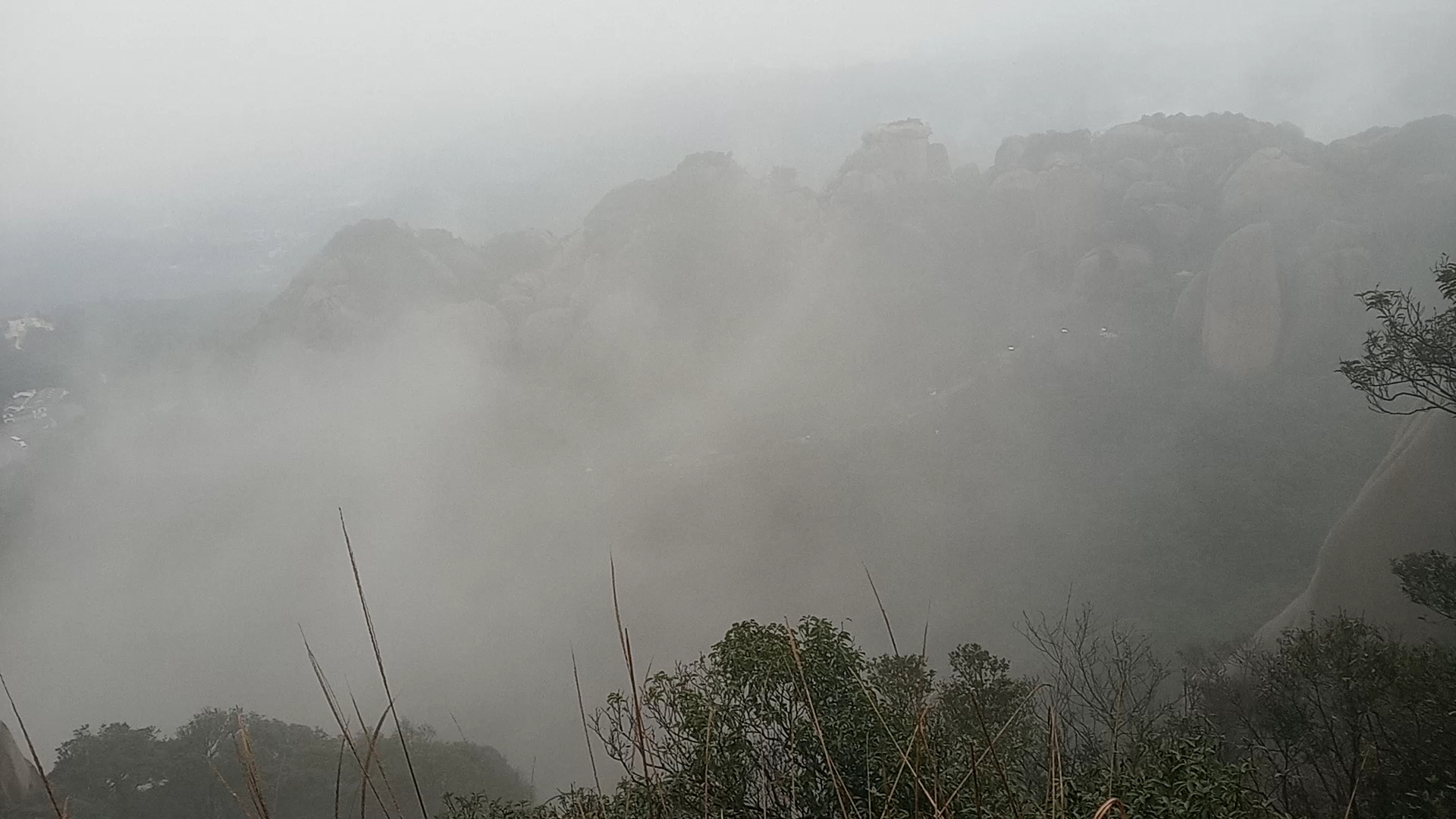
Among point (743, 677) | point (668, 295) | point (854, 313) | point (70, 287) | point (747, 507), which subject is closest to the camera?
point (743, 677)

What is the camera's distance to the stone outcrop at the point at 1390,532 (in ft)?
56.4

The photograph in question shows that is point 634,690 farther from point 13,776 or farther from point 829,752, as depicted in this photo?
point 13,776

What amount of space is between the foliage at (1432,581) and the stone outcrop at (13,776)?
27.3m

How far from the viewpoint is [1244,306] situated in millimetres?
44688

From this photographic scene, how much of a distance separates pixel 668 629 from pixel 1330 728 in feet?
89.5

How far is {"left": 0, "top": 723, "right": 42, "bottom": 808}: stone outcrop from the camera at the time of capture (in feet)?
57.6

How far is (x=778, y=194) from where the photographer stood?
72.4m

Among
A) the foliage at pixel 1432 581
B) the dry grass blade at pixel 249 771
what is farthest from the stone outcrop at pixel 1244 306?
the dry grass blade at pixel 249 771

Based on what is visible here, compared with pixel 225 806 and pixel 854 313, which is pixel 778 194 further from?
pixel 225 806

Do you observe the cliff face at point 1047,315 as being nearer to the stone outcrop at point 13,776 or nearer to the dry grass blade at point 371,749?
the dry grass blade at point 371,749

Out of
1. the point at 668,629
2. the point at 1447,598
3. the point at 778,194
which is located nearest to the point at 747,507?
the point at 668,629

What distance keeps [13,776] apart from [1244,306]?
183ft

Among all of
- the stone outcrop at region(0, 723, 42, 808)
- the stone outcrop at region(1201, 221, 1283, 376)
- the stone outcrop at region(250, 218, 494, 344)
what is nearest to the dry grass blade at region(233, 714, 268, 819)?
the stone outcrop at region(0, 723, 42, 808)

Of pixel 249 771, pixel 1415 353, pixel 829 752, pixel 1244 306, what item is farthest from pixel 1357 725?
pixel 1244 306
